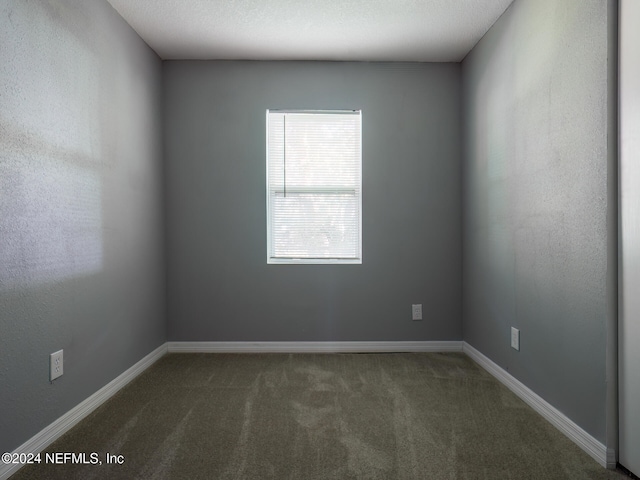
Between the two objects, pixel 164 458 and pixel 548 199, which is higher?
pixel 548 199

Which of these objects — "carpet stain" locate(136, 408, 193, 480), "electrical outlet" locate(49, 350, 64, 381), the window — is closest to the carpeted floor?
"carpet stain" locate(136, 408, 193, 480)

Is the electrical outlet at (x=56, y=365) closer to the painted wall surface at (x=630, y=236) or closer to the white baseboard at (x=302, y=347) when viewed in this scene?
the white baseboard at (x=302, y=347)

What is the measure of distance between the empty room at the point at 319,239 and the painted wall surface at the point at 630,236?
1 cm

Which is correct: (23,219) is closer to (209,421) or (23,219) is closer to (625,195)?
(209,421)

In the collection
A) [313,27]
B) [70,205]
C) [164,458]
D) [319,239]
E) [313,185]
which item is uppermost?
[313,27]

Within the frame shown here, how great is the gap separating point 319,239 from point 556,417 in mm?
2057

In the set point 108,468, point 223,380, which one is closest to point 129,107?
point 223,380

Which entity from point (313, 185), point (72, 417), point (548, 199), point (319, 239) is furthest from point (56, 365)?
point (548, 199)

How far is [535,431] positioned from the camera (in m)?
2.15

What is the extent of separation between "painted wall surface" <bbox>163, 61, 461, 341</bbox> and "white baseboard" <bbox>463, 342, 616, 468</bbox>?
2.45ft

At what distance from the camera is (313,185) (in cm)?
362

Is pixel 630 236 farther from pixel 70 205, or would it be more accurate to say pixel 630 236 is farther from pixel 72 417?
pixel 72 417

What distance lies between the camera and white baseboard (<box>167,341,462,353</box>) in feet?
11.8

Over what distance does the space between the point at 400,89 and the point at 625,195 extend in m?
2.17
